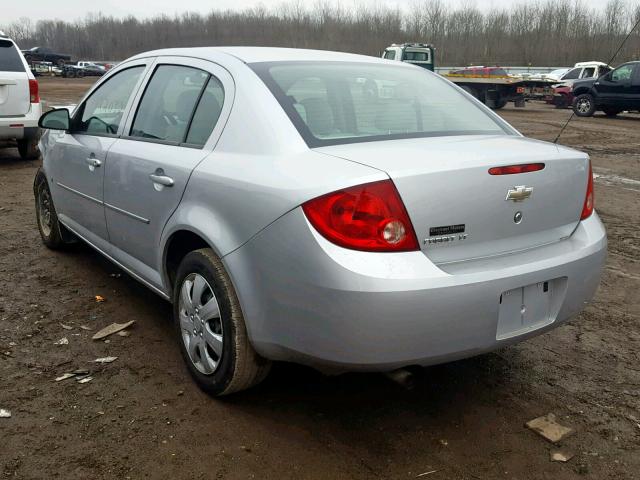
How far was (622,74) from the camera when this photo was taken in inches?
783

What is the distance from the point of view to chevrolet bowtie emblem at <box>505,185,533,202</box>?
Answer: 2.45 meters

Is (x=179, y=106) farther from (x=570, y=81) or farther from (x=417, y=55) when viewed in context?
(x=570, y=81)

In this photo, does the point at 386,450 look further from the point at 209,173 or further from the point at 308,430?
the point at 209,173

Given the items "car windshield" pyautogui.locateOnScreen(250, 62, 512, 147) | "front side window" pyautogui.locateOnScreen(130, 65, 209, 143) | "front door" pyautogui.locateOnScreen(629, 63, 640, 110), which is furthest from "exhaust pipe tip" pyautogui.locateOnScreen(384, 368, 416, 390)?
"front door" pyautogui.locateOnScreen(629, 63, 640, 110)

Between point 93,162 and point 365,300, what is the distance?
91.8 inches

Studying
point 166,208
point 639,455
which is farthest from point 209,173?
point 639,455

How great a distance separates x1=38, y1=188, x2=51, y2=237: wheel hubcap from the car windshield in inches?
113

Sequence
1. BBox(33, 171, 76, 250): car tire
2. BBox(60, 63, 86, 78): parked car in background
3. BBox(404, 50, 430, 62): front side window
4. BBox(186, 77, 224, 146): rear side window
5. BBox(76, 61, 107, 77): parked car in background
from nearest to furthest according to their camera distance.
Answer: BBox(186, 77, 224, 146): rear side window → BBox(33, 171, 76, 250): car tire → BBox(404, 50, 430, 62): front side window → BBox(60, 63, 86, 78): parked car in background → BBox(76, 61, 107, 77): parked car in background

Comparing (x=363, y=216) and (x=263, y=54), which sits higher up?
(x=263, y=54)

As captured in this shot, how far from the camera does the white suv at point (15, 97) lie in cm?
916

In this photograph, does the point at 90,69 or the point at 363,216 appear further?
the point at 90,69

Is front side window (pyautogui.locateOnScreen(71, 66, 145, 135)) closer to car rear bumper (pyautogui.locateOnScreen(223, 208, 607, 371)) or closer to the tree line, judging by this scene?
car rear bumper (pyautogui.locateOnScreen(223, 208, 607, 371))

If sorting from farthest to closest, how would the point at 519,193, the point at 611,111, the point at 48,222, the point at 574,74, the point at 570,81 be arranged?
the point at 574,74
the point at 570,81
the point at 611,111
the point at 48,222
the point at 519,193

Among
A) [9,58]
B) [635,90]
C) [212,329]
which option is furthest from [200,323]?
[635,90]
